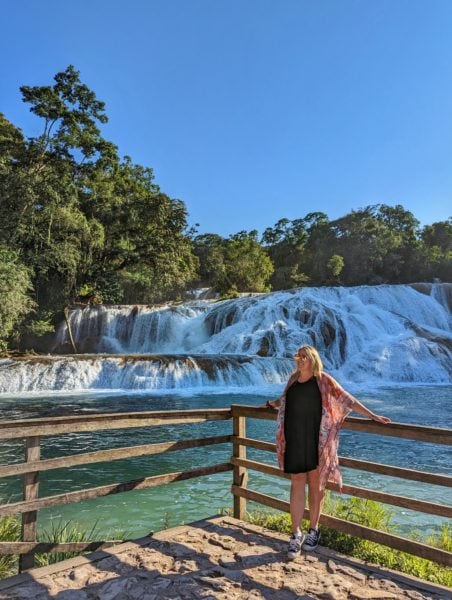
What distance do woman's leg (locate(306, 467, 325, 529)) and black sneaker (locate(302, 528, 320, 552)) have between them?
0.14ft

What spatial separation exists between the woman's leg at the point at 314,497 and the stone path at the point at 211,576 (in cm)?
25

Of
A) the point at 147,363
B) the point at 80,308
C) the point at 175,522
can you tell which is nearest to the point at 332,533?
the point at 175,522

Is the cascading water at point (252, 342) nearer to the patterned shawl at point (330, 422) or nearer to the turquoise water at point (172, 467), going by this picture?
the turquoise water at point (172, 467)

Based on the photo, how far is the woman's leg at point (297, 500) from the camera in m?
3.74

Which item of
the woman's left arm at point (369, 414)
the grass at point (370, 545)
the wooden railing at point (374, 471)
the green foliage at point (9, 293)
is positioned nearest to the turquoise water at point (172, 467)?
the wooden railing at point (374, 471)

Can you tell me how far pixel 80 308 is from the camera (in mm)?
30234

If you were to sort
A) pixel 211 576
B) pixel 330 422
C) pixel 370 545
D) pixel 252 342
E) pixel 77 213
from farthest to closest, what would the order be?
1. pixel 77 213
2. pixel 252 342
3. pixel 370 545
4. pixel 330 422
5. pixel 211 576

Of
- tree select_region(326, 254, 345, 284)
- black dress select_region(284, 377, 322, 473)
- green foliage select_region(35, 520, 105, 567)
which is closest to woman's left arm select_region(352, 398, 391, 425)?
black dress select_region(284, 377, 322, 473)

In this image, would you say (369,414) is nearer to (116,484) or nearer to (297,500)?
(297,500)

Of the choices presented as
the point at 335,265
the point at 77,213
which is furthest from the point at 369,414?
the point at 335,265

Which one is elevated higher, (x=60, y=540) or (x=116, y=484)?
(x=116, y=484)

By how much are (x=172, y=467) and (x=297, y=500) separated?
500 centimetres

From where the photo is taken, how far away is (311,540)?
3750mm

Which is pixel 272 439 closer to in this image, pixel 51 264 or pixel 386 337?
pixel 386 337
